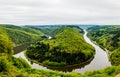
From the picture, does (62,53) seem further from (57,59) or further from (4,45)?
(4,45)

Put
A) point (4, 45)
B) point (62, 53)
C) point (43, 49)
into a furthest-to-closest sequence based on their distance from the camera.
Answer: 1. point (43, 49)
2. point (62, 53)
3. point (4, 45)

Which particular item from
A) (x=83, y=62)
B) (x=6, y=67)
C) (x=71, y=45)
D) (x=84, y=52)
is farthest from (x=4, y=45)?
(x=71, y=45)

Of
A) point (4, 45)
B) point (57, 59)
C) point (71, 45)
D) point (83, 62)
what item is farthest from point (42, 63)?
point (4, 45)

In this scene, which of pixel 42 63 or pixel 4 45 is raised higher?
pixel 4 45

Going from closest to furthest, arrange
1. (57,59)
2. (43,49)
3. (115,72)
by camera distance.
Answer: (115,72) < (57,59) < (43,49)

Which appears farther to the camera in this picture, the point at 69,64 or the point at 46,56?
the point at 46,56

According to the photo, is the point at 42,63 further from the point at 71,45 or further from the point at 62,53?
Result: the point at 71,45

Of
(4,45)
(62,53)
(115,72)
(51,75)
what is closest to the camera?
(115,72)

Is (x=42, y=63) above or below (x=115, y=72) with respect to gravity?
below

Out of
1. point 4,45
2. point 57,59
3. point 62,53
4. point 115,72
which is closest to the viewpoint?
point 115,72
